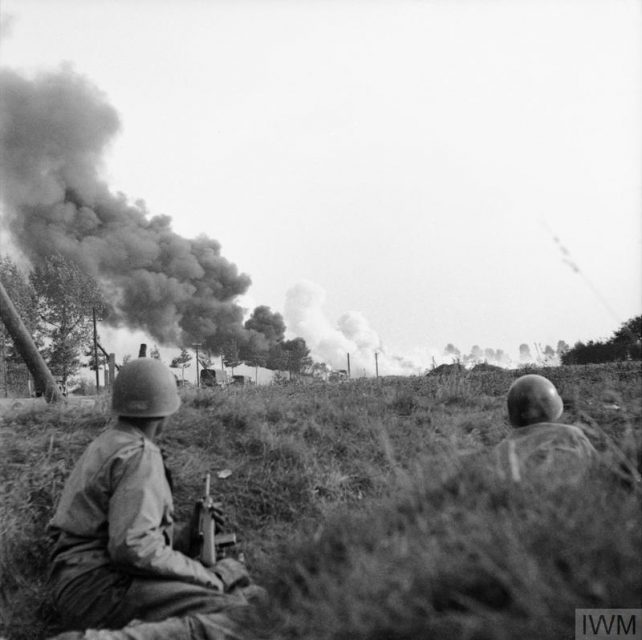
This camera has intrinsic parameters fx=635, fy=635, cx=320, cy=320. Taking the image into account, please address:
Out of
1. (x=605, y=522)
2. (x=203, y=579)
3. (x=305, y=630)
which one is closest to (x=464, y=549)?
(x=605, y=522)

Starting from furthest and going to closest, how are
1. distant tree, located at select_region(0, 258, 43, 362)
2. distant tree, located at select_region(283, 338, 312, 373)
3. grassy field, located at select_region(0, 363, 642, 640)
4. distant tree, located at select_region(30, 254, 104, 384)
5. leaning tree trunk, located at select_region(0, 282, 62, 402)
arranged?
distant tree, located at select_region(283, 338, 312, 373)
distant tree, located at select_region(30, 254, 104, 384)
distant tree, located at select_region(0, 258, 43, 362)
leaning tree trunk, located at select_region(0, 282, 62, 402)
grassy field, located at select_region(0, 363, 642, 640)

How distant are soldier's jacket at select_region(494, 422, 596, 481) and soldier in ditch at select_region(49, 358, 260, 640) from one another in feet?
5.26

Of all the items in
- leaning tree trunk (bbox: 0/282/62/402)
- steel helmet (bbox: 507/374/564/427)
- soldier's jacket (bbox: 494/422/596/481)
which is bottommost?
soldier's jacket (bbox: 494/422/596/481)

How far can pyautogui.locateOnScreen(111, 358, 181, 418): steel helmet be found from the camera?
3.87 metres

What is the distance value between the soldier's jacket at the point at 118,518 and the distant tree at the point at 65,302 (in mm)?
44645

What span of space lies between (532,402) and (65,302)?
1866 inches

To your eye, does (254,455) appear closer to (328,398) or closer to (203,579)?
(328,398)

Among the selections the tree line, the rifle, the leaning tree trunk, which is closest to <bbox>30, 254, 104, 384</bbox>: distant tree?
the tree line

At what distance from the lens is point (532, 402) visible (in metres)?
4.57

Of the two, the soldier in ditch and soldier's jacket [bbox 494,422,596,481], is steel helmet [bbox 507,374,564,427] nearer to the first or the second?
soldier's jacket [bbox 494,422,596,481]

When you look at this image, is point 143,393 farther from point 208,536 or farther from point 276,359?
point 276,359

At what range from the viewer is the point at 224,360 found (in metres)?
65.6

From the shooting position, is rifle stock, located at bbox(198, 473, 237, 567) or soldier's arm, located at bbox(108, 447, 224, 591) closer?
soldier's arm, located at bbox(108, 447, 224, 591)

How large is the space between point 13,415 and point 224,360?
5824 cm
